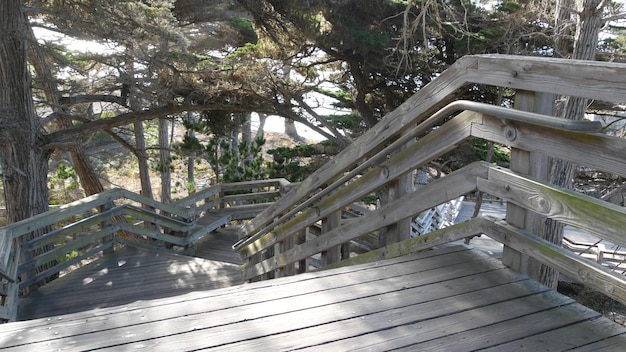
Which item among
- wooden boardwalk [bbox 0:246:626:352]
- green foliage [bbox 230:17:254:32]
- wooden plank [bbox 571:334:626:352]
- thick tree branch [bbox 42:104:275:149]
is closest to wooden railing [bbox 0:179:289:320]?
thick tree branch [bbox 42:104:275:149]

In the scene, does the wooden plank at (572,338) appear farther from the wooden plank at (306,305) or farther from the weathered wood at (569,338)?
the wooden plank at (306,305)

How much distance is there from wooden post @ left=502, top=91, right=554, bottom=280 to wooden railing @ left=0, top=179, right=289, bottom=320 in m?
4.09

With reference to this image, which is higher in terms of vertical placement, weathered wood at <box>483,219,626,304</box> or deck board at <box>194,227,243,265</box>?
weathered wood at <box>483,219,626,304</box>

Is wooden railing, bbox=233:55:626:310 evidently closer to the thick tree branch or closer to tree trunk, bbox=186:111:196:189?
the thick tree branch

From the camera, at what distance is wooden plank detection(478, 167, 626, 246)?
5.39ft

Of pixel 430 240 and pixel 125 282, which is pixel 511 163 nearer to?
pixel 430 240

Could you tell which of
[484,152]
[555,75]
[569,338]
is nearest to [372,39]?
[484,152]

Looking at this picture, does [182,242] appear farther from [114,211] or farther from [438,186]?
[438,186]

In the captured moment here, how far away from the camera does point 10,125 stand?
7.11m

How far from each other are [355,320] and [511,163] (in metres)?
1.02

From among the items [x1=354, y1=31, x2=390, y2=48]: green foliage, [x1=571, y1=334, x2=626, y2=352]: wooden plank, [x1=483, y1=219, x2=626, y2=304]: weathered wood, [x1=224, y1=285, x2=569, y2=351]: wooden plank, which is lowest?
[x1=224, y1=285, x2=569, y2=351]: wooden plank

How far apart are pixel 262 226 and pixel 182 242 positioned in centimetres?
437

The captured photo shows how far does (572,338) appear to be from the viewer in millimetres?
1854

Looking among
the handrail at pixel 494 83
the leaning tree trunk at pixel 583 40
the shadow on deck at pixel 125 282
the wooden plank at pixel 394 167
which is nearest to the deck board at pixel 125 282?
the shadow on deck at pixel 125 282
